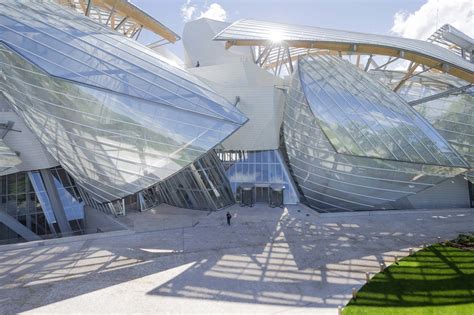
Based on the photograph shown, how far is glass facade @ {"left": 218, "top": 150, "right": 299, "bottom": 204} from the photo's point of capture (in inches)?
1080

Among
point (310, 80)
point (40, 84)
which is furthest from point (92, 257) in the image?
point (310, 80)

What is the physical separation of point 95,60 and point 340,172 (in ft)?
55.7

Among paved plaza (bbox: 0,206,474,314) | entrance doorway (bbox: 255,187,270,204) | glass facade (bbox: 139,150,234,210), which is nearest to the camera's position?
paved plaza (bbox: 0,206,474,314)

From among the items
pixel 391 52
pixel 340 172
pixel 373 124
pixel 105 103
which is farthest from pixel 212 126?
pixel 391 52

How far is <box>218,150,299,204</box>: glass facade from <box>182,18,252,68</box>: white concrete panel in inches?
589

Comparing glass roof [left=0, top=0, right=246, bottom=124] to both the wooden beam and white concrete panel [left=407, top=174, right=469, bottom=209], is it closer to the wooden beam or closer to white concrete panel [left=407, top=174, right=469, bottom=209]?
the wooden beam

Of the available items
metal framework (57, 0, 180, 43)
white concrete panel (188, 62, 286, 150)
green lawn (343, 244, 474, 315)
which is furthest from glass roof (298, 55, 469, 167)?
metal framework (57, 0, 180, 43)

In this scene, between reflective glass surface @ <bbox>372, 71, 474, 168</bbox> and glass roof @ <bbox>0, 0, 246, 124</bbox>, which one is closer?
glass roof @ <bbox>0, 0, 246, 124</bbox>

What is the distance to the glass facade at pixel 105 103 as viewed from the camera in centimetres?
1634

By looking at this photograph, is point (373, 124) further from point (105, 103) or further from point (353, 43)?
point (105, 103)

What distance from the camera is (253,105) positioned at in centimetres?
2809

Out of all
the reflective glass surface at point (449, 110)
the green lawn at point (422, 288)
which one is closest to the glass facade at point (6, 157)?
the green lawn at point (422, 288)

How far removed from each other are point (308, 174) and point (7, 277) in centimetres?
1914

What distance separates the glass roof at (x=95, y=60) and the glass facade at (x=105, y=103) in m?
0.05
